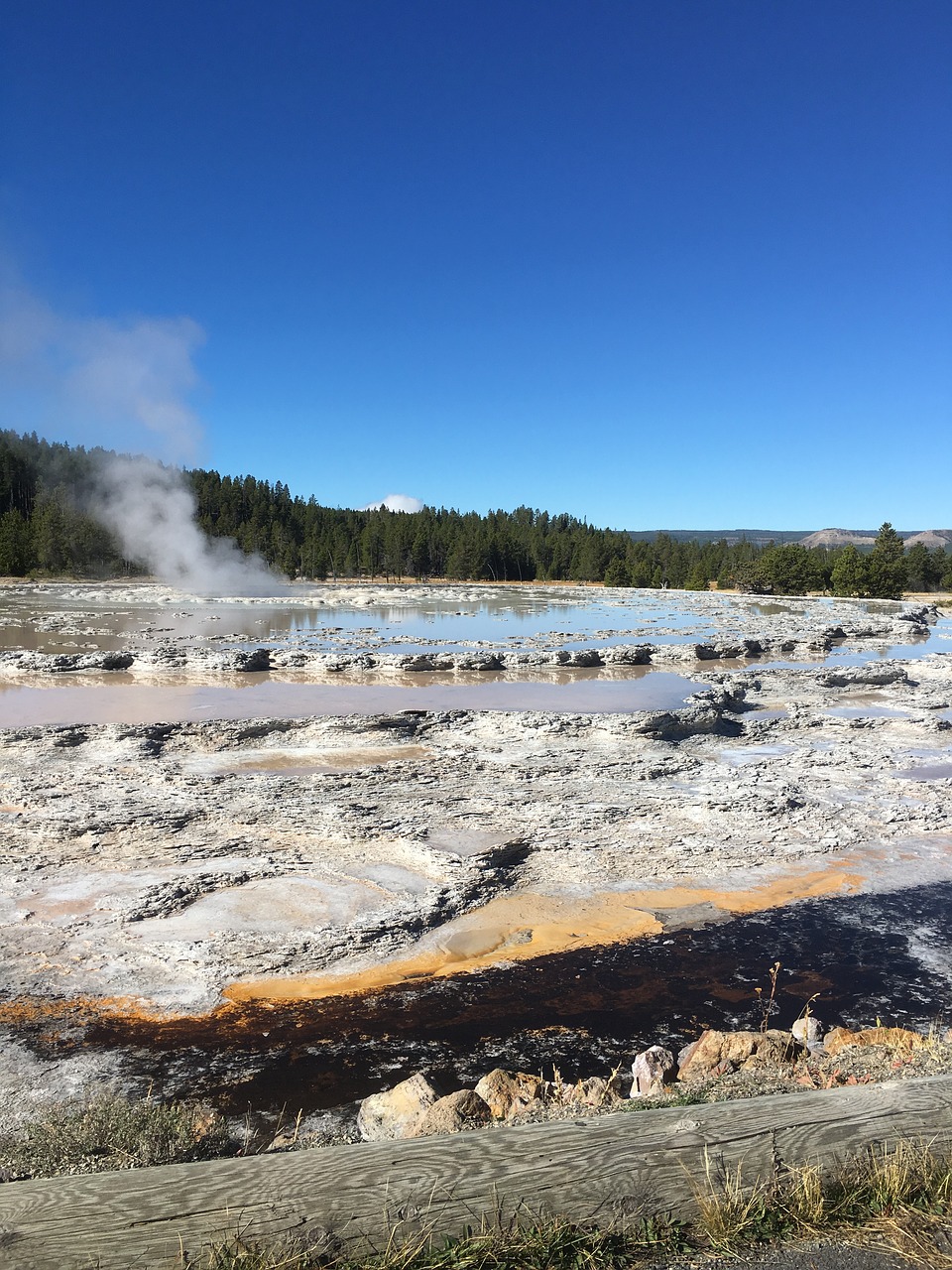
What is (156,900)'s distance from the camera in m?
7.23

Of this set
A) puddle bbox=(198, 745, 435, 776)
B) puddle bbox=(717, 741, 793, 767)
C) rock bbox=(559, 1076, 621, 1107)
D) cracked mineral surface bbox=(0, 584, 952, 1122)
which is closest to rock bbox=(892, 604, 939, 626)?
cracked mineral surface bbox=(0, 584, 952, 1122)

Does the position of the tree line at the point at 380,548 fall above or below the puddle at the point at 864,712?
above

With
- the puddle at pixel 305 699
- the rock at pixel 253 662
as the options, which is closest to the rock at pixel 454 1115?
the puddle at pixel 305 699

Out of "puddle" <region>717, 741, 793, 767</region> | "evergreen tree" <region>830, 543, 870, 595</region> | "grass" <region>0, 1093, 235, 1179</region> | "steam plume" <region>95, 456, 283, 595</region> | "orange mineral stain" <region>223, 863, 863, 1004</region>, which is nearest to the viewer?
"grass" <region>0, 1093, 235, 1179</region>

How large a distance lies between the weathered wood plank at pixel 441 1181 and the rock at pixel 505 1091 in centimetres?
169

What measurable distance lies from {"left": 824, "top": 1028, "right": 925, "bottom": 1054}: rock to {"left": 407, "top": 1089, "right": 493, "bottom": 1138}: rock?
2463mm

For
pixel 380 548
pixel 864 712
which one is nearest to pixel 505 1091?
pixel 864 712

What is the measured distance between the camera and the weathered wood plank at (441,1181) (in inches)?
93.8

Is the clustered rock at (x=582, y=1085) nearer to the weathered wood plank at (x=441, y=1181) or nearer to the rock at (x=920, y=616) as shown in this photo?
the weathered wood plank at (x=441, y=1181)

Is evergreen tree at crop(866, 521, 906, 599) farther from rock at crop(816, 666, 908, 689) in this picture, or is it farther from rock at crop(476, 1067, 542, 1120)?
rock at crop(476, 1067, 542, 1120)

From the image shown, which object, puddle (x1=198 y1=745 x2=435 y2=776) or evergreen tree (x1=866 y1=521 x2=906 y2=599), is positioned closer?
puddle (x1=198 y1=745 x2=435 y2=776)

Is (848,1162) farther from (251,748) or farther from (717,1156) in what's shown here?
(251,748)

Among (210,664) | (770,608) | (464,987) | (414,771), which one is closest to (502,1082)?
(464,987)

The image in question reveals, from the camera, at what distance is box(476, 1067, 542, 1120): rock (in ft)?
14.1
